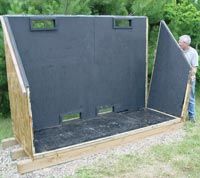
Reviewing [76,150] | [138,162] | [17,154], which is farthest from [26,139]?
[138,162]

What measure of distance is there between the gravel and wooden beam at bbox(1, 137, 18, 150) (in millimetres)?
62

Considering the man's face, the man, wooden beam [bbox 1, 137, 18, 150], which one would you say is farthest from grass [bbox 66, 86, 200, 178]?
the man's face

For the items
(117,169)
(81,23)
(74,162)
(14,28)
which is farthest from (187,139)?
(14,28)

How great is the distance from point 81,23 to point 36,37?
29.4 inches

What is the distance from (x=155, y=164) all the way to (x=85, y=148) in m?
0.89

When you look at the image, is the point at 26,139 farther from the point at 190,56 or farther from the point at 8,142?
the point at 190,56

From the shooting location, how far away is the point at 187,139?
15.9 ft

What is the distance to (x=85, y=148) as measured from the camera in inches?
165

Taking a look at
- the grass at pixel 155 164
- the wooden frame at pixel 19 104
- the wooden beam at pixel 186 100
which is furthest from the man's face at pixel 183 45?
the wooden frame at pixel 19 104

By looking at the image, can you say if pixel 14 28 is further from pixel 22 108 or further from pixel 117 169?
pixel 117 169

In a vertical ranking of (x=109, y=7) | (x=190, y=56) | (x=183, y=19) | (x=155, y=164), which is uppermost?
(x=109, y=7)

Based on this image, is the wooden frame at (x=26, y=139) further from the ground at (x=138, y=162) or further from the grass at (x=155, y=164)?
the grass at (x=155, y=164)

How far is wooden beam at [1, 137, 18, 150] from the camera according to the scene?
444 cm

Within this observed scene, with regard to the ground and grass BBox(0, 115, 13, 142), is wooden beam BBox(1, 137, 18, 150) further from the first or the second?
grass BBox(0, 115, 13, 142)
